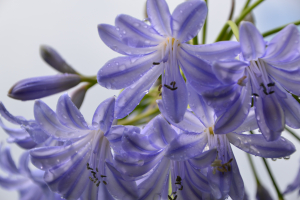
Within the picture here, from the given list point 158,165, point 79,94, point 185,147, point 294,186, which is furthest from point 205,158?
point 294,186

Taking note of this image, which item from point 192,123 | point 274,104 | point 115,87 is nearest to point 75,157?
point 115,87

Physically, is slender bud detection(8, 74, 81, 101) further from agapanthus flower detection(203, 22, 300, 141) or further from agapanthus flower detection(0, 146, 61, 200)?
agapanthus flower detection(203, 22, 300, 141)

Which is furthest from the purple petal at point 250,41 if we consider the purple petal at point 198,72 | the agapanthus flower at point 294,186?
the agapanthus flower at point 294,186

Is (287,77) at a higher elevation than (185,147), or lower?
higher

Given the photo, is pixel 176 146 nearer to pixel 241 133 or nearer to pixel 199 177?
pixel 199 177

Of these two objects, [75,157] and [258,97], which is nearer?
[258,97]

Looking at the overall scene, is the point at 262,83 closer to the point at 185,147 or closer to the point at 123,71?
the point at 185,147

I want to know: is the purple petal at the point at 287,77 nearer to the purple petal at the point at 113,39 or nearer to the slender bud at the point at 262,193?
the purple petal at the point at 113,39
